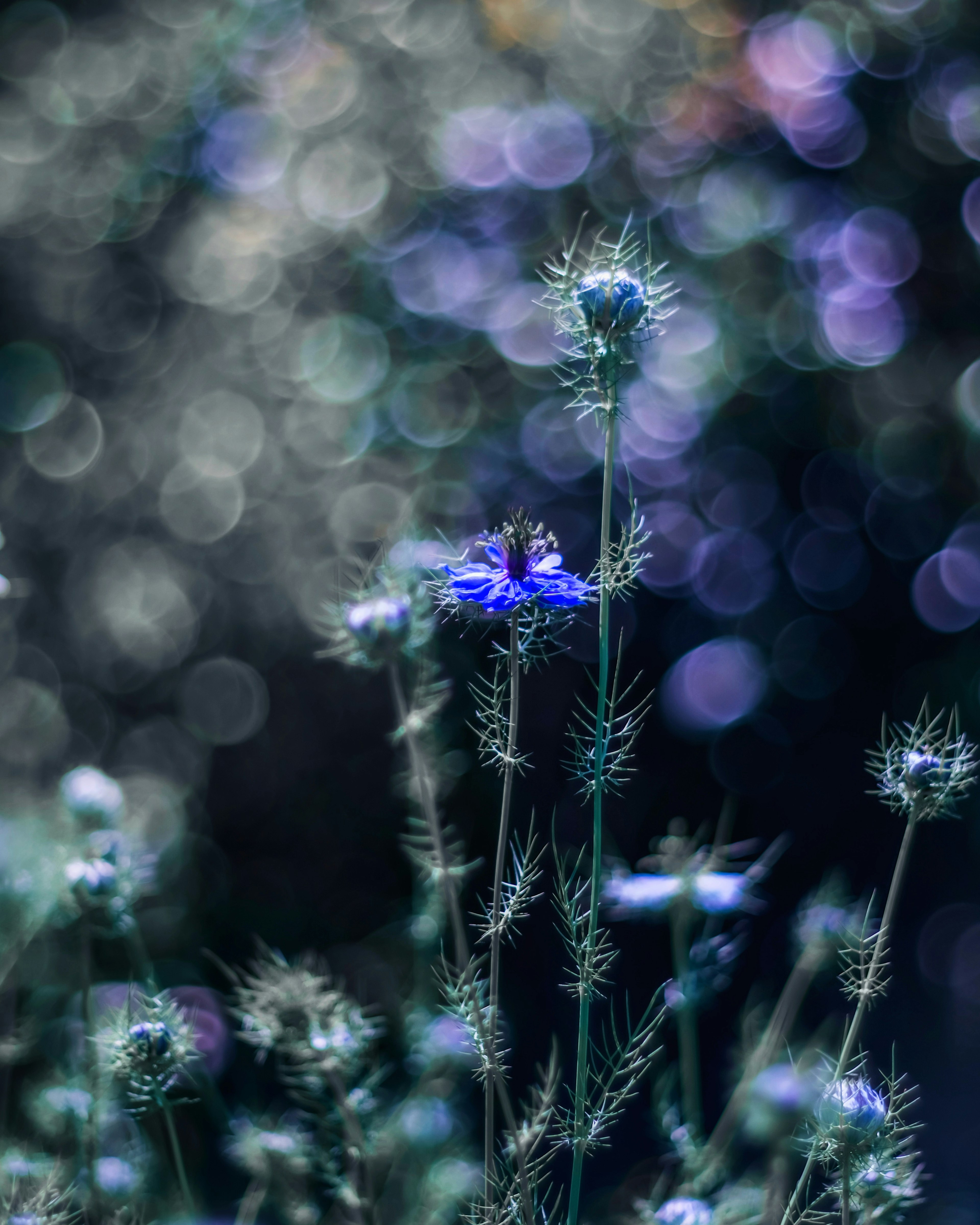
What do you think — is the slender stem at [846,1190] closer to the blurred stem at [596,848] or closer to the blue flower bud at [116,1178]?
the blurred stem at [596,848]

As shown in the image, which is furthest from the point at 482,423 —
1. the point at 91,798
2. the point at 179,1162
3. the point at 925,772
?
the point at 179,1162

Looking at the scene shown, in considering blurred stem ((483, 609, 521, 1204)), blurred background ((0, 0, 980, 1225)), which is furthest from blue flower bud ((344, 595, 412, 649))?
blurred background ((0, 0, 980, 1225))

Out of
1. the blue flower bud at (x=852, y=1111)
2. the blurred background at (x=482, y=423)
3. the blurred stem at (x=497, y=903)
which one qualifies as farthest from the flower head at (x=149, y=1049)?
the blurred background at (x=482, y=423)

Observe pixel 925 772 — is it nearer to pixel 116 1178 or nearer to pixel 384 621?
pixel 384 621

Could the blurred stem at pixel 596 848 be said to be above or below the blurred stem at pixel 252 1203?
above

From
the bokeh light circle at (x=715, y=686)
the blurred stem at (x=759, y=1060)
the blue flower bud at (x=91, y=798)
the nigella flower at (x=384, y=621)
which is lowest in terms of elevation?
the bokeh light circle at (x=715, y=686)

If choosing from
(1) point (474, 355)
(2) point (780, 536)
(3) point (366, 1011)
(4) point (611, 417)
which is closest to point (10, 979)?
(3) point (366, 1011)
